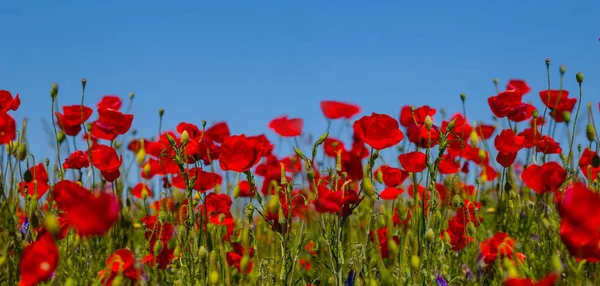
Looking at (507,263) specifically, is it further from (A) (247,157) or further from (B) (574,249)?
(A) (247,157)

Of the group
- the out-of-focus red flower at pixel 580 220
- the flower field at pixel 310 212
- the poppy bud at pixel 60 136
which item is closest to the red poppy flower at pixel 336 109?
the flower field at pixel 310 212

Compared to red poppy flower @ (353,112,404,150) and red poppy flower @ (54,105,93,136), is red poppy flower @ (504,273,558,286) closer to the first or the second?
red poppy flower @ (353,112,404,150)

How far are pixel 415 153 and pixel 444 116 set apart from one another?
1966mm

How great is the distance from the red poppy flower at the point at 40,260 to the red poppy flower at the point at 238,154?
941 mm

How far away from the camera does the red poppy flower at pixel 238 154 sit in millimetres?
2637

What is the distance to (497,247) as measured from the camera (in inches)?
82.7

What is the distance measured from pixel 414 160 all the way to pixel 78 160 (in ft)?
5.60

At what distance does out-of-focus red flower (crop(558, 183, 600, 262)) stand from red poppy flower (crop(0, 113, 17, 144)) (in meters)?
2.19

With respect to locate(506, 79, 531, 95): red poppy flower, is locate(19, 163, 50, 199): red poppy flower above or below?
below

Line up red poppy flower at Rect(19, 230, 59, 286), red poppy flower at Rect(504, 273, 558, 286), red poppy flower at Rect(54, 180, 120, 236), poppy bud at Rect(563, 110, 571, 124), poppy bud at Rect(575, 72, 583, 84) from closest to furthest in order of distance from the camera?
red poppy flower at Rect(504, 273, 558, 286)
red poppy flower at Rect(54, 180, 120, 236)
red poppy flower at Rect(19, 230, 59, 286)
poppy bud at Rect(575, 72, 583, 84)
poppy bud at Rect(563, 110, 571, 124)

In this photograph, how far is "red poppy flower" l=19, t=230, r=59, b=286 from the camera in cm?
175

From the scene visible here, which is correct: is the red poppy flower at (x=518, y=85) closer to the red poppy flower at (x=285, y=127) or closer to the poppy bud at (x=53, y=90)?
the red poppy flower at (x=285, y=127)

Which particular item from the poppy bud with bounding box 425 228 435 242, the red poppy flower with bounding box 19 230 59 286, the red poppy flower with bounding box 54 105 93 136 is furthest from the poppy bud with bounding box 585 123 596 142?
the red poppy flower with bounding box 54 105 93 136

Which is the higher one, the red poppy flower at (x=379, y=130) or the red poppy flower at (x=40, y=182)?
the red poppy flower at (x=379, y=130)
